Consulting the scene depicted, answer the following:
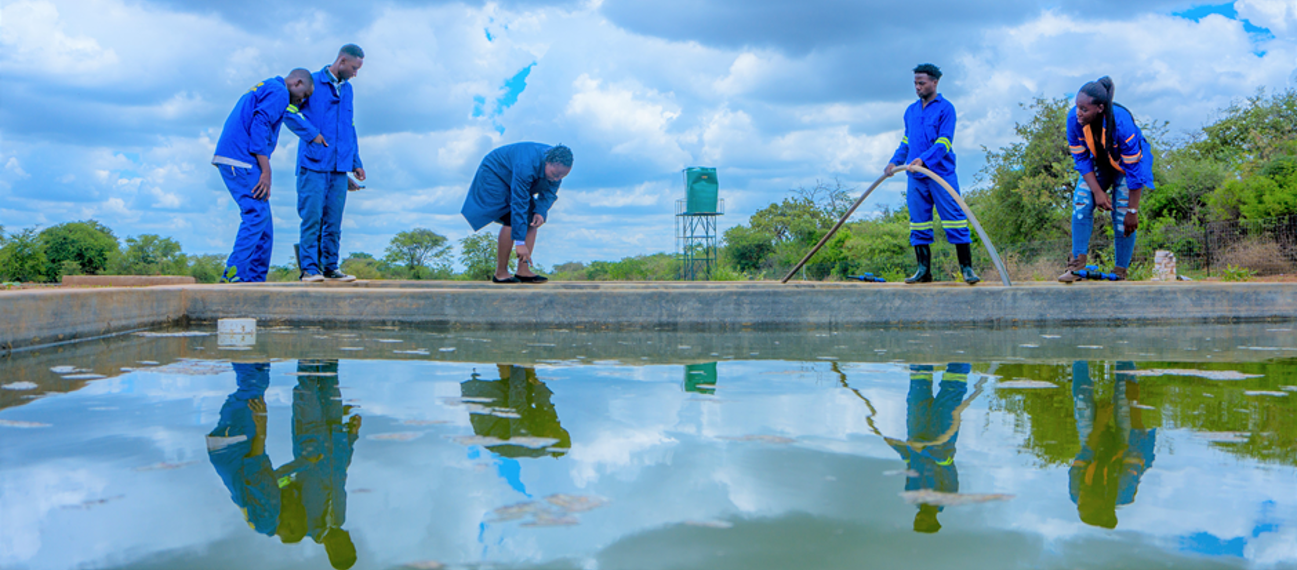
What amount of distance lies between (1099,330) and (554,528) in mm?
5061

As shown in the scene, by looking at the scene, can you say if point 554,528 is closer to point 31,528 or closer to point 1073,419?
point 31,528

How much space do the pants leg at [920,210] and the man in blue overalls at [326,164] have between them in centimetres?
490

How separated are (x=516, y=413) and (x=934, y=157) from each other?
515 centimetres

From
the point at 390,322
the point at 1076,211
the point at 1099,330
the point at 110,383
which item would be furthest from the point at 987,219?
the point at 110,383

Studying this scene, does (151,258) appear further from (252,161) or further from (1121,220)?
(1121,220)

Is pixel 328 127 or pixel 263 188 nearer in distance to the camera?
pixel 263 188

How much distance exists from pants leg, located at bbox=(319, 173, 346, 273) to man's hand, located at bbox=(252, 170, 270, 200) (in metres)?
0.52

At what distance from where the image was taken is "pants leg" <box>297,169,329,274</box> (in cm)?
637

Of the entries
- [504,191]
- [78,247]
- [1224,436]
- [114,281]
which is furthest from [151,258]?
[1224,436]

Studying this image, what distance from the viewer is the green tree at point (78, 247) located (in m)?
11.1

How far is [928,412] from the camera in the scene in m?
2.15

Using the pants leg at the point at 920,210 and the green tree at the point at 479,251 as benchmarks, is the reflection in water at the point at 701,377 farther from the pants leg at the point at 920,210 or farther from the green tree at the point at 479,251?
the green tree at the point at 479,251

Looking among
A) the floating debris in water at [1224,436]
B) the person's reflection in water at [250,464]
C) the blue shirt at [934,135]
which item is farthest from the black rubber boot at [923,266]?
the person's reflection in water at [250,464]

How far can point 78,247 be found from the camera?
38.1 ft
